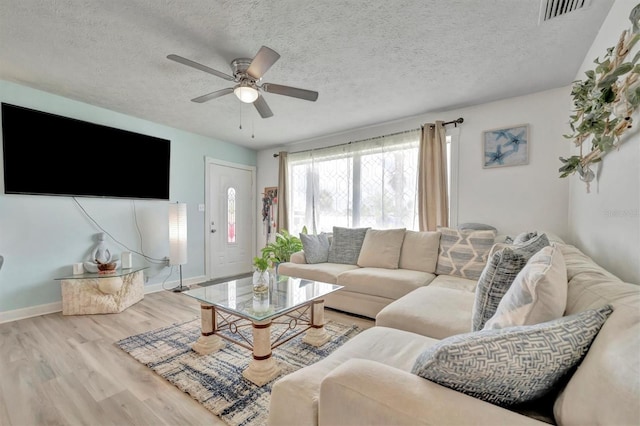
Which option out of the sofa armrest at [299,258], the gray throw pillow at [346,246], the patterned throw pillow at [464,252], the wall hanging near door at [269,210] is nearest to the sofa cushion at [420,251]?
the patterned throw pillow at [464,252]

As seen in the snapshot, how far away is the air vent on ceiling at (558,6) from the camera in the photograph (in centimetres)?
163

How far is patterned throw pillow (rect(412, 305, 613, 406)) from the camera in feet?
2.29

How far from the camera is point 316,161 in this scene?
181 inches

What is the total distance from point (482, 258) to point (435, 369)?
2274 millimetres

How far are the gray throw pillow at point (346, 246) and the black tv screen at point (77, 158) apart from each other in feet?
8.21

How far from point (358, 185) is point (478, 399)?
11.6ft

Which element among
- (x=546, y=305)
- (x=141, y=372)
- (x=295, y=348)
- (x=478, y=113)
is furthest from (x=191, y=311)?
(x=478, y=113)

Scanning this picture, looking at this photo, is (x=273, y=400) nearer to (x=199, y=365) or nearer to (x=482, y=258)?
(x=199, y=365)

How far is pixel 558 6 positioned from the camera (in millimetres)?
1673

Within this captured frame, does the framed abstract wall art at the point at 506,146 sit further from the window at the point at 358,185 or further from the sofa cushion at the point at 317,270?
the sofa cushion at the point at 317,270

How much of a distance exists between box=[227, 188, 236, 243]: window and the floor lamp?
1.05 metres

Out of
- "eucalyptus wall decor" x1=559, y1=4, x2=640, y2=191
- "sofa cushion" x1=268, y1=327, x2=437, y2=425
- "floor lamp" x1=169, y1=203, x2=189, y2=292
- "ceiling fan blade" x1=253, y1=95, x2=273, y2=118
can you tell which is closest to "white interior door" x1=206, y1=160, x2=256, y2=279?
"floor lamp" x1=169, y1=203, x2=189, y2=292

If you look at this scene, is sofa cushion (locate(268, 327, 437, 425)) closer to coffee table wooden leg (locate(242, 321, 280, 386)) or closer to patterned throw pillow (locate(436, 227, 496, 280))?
coffee table wooden leg (locate(242, 321, 280, 386))

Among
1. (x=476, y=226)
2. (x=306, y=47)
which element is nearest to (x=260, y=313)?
(x=306, y=47)
